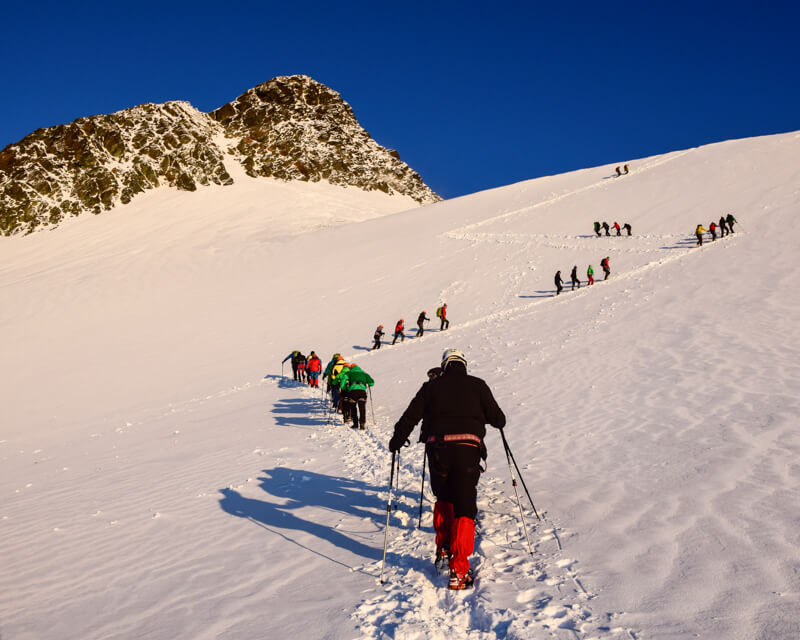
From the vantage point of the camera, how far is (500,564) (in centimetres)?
429

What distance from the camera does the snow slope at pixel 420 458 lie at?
3773 millimetres

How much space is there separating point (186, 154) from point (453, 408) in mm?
95932

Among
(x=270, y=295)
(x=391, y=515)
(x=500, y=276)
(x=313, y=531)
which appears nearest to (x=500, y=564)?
(x=391, y=515)

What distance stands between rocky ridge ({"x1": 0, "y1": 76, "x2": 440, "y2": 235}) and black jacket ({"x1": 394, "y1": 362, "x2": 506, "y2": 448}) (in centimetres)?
8630

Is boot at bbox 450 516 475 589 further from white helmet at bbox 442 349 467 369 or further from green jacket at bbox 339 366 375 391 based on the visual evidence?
green jacket at bbox 339 366 375 391

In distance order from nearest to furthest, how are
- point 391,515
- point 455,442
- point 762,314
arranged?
point 455,442, point 391,515, point 762,314

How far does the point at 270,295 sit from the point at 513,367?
71.5ft

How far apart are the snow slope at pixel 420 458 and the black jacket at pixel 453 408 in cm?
120

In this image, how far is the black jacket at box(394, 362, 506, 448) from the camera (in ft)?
13.8

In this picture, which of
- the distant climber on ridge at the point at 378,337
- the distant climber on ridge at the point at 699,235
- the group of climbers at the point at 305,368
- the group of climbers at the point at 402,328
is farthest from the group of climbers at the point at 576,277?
the group of climbers at the point at 305,368

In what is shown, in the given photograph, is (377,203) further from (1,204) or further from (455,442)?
(455,442)

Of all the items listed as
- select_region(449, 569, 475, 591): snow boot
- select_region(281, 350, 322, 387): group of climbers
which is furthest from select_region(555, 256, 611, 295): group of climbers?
select_region(449, 569, 475, 591): snow boot

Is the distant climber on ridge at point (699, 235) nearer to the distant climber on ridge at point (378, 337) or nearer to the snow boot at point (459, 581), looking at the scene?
the distant climber on ridge at point (378, 337)

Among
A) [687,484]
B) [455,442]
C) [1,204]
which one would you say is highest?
[1,204]
